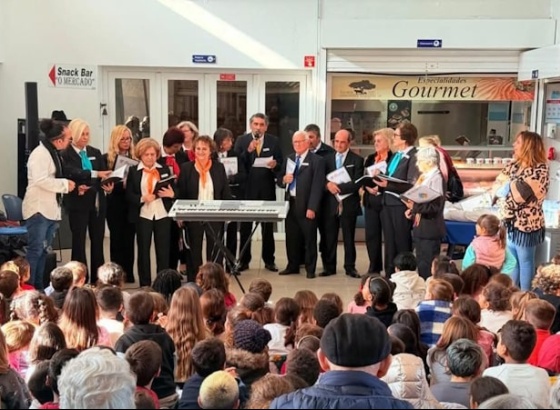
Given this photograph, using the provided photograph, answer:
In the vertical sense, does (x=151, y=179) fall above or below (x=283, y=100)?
below

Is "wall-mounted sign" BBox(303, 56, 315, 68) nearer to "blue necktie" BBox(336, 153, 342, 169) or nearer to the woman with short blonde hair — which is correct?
"blue necktie" BBox(336, 153, 342, 169)

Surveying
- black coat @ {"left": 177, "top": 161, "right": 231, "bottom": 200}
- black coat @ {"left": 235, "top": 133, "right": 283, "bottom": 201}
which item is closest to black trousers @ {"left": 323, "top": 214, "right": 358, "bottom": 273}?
black coat @ {"left": 235, "top": 133, "right": 283, "bottom": 201}

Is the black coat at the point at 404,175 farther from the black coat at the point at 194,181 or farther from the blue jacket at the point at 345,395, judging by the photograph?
the blue jacket at the point at 345,395

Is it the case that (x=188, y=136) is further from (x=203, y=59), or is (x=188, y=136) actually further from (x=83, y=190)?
(x=203, y=59)

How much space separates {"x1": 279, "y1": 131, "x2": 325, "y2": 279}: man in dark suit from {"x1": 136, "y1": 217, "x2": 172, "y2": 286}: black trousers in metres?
1.35

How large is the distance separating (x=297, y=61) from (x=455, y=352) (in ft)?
21.3

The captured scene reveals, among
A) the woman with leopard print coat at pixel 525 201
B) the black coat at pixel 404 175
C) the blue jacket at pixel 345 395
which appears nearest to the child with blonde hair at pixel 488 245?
the woman with leopard print coat at pixel 525 201

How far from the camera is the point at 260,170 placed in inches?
310

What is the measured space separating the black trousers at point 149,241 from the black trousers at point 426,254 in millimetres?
2354

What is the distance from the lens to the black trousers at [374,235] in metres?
7.48

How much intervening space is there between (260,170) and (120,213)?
154 cm

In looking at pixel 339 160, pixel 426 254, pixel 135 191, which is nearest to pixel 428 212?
pixel 426 254

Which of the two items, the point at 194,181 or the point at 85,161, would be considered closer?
the point at 85,161

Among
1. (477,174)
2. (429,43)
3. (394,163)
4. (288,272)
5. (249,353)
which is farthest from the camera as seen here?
(477,174)
